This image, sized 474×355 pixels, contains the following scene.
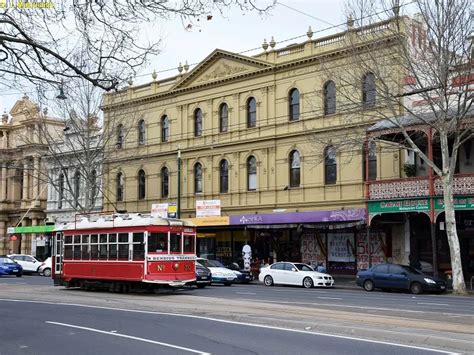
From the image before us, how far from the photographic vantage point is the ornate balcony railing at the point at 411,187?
29.1 metres

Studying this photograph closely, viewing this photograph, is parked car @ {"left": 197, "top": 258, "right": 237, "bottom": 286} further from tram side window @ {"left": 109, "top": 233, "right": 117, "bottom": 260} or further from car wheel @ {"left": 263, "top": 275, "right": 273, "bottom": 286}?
tram side window @ {"left": 109, "top": 233, "right": 117, "bottom": 260}

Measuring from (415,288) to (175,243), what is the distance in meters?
10.5

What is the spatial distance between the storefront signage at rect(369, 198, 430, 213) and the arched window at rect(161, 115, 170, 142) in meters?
18.3

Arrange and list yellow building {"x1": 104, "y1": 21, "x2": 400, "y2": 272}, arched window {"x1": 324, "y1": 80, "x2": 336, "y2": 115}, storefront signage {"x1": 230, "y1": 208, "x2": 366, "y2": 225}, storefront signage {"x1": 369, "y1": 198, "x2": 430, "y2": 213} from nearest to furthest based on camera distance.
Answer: storefront signage {"x1": 369, "y1": 198, "x2": 430, "y2": 213} → storefront signage {"x1": 230, "y1": 208, "x2": 366, "y2": 225} → yellow building {"x1": 104, "y1": 21, "x2": 400, "y2": 272} → arched window {"x1": 324, "y1": 80, "x2": 336, "y2": 115}

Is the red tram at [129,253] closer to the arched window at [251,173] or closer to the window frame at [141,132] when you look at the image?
the arched window at [251,173]

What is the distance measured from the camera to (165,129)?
45.8 m

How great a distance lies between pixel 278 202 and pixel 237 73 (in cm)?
883

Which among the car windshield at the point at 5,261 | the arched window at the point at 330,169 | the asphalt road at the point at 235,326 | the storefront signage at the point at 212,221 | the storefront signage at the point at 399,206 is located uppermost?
the arched window at the point at 330,169

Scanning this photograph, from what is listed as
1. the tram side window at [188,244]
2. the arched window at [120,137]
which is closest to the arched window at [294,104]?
the arched window at [120,137]

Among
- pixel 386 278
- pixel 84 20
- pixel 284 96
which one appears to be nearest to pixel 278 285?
pixel 386 278

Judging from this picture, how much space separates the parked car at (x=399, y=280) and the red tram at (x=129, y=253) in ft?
28.4

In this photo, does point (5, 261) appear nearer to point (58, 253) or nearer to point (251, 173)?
point (58, 253)

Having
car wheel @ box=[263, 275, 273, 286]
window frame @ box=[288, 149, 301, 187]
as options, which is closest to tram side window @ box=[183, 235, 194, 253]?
car wheel @ box=[263, 275, 273, 286]

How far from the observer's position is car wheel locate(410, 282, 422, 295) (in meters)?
26.9
